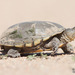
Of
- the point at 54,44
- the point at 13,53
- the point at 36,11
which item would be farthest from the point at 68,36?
the point at 36,11

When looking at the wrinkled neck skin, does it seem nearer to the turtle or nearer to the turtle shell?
the turtle

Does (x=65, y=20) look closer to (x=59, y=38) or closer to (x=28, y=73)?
(x=59, y=38)

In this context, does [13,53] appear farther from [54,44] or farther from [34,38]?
[54,44]

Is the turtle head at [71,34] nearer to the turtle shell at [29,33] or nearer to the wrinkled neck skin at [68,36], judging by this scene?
the wrinkled neck skin at [68,36]

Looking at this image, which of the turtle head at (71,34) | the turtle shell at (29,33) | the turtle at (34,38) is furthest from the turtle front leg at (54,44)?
the turtle head at (71,34)

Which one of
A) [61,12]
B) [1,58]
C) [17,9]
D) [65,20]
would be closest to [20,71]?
[1,58]

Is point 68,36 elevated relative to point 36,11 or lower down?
elevated
